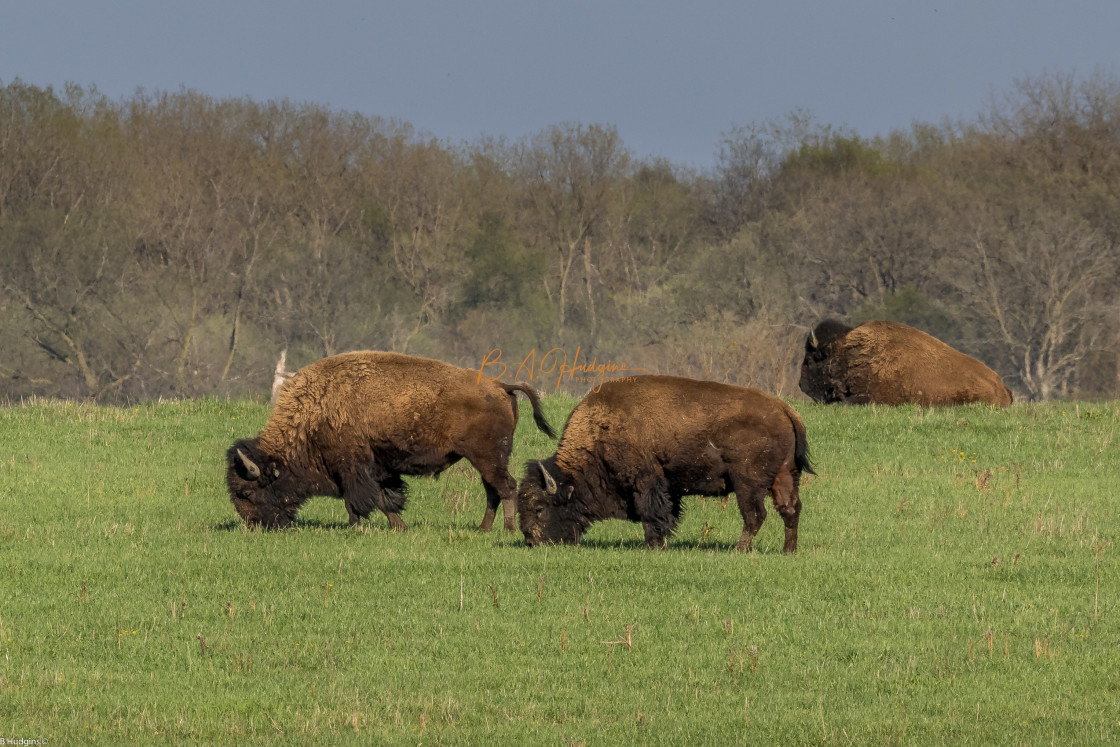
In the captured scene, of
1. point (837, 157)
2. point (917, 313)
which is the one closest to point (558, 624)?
point (917, 313)

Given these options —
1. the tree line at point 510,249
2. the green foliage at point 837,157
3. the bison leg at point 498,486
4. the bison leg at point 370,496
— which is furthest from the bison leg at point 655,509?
the green foliage at point 837,157

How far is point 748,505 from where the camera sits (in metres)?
12.3

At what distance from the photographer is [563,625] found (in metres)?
9.27

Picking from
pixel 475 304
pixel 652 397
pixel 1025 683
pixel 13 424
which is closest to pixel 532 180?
pixel 475 304

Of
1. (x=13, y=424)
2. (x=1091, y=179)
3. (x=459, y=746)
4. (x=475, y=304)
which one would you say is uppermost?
(x=1091, y=179)

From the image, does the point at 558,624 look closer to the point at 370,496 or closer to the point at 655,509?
the point at 655,509

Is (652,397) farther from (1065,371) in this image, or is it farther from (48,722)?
(1065,371)

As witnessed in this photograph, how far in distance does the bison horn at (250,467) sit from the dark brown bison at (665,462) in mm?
2941

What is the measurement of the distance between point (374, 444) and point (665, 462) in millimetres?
3304

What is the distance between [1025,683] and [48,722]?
18.3ft

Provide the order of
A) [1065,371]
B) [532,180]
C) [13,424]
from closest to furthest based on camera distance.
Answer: [13,424]
[1065,371]
[532,180]

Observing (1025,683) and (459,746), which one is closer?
(459,746)

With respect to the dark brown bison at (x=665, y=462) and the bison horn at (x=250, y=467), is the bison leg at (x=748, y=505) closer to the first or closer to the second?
the dark brown bison at (x=665, y=462)

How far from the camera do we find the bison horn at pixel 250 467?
1371 cm
